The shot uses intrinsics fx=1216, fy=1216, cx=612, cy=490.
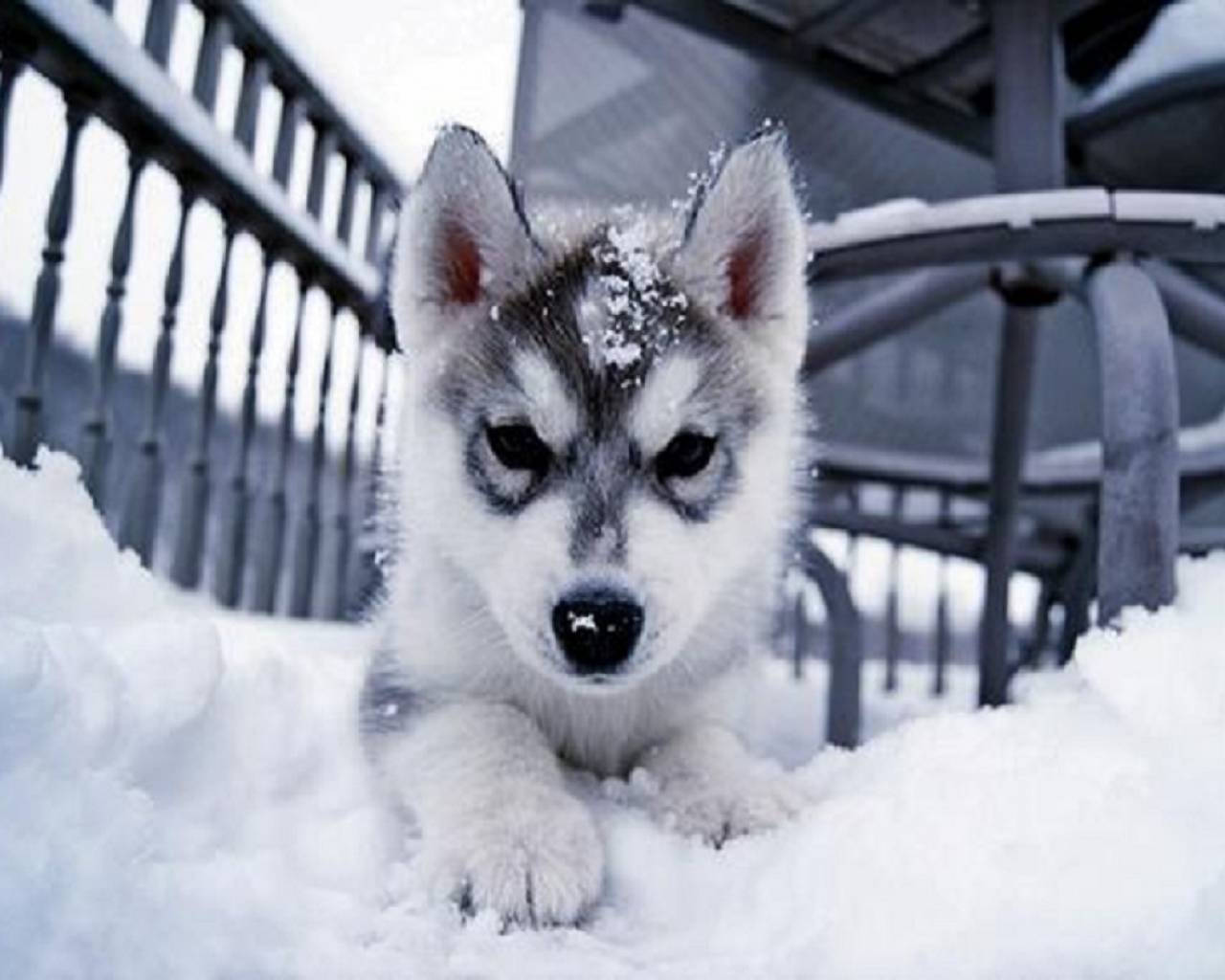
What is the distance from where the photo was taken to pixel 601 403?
153cm

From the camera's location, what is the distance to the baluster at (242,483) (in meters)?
3.24

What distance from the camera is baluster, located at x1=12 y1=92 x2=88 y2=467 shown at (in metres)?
2.36

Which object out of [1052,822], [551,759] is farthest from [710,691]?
[1052,822]

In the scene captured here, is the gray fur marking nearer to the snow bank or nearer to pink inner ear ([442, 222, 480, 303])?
pink inner ear ([442, 222, 480, 303])

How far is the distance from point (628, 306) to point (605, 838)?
71 centimetres

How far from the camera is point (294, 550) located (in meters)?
3.68

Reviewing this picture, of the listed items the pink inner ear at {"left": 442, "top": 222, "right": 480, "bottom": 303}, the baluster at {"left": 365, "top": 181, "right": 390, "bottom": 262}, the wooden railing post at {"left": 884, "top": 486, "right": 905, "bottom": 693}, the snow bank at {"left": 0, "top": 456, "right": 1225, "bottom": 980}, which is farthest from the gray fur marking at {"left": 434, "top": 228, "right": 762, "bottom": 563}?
the wooden railing post at {"left": 884, "top": 486, "right": 905, "bottom": 693}

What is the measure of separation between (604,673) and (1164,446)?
851mm

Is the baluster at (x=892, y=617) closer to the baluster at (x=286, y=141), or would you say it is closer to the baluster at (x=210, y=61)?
the baluster at (x=286, y=141)

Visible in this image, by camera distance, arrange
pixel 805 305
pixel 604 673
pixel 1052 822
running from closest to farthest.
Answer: pixel 1052 822 < pixel 604 673 < pixel 805 305

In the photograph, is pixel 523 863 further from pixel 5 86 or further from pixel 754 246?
pixel 5 86

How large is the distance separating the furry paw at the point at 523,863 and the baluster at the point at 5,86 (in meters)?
1.68

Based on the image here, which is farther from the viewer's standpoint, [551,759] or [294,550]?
[294,550]

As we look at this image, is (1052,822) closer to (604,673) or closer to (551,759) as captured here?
(604,673)
